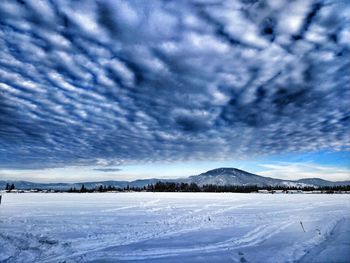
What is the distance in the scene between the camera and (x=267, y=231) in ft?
52.7

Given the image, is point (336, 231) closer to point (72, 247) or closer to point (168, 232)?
point (168, 232)

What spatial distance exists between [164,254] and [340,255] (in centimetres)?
709

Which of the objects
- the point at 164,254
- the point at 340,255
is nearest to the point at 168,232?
the point at 164,254

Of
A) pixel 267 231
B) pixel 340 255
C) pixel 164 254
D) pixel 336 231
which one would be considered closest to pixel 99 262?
Result: pixel 164 254

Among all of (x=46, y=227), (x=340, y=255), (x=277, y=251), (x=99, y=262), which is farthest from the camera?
(x=46, y=227)

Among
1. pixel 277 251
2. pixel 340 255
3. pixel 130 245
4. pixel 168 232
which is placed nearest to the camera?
pixel 340 255

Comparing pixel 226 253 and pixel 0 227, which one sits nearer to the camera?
pixel 226 253

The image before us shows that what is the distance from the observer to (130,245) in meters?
12.2

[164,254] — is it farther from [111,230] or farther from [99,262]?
[111,230]

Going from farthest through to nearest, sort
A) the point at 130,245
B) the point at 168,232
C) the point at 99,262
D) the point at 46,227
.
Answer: the point at 46,227 → the point at 168,232 → the point at 130,245 → the point at 99,262

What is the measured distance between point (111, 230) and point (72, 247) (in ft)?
15.6

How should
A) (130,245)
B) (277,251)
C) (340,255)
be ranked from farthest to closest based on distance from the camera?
(130,245) < (277,251) < (340,255)

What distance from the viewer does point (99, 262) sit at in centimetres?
941

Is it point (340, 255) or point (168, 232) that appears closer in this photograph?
point (340, 255)
